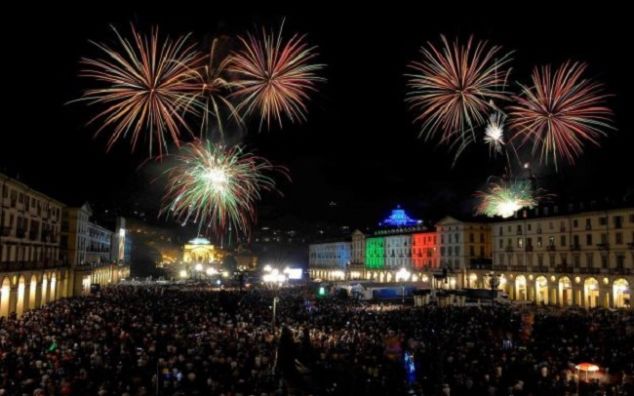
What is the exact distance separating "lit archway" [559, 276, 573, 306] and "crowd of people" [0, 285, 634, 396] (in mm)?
26198

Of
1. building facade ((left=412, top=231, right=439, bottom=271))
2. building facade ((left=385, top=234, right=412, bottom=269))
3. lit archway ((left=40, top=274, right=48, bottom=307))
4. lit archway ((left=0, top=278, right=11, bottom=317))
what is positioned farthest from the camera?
building facade ((left=385, top=234, right=412, bottom=269))

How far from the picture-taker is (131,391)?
15836 mm

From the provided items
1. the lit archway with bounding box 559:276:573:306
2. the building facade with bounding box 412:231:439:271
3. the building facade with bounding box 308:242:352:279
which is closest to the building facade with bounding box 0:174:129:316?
the lit archway with bounding box 559:276:573:306

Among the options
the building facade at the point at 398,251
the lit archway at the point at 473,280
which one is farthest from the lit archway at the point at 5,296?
the building facade at the point at 398,251

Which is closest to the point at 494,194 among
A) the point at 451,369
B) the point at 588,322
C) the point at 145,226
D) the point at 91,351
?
the point at 588,322

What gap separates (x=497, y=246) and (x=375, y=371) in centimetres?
5921

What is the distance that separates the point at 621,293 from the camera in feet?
165

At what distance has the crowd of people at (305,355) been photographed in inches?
667

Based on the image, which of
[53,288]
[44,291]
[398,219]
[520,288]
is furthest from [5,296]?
[398,219]

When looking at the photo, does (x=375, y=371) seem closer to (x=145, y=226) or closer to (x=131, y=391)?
(x=131, y=391)

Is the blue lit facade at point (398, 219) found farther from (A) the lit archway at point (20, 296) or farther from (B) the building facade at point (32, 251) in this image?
(A) the lit archway at point (20, 296)

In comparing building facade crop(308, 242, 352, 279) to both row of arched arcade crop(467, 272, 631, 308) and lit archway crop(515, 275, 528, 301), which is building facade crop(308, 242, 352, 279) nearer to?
row of arched arcade crop(467, 272, 631, 308)

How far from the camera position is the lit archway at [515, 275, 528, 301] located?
65.4 metres

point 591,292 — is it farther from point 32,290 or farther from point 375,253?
point 375,253
